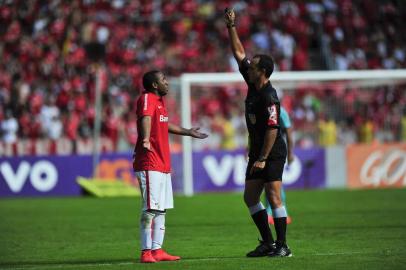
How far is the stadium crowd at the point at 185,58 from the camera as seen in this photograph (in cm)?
2872

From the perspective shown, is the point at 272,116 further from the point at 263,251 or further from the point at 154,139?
the point at 263,251

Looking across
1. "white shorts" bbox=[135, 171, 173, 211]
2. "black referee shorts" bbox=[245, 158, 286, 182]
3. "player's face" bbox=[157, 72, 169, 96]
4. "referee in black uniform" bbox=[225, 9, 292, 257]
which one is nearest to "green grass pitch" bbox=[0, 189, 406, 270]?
"referee in black uniform" bbox=[225, 9, 292, 257]

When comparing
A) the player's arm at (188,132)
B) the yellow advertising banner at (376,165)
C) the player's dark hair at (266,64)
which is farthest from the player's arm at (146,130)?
the yellow advertising banner at (376,165)

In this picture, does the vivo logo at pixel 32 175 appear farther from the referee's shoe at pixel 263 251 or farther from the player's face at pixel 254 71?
the player's face at pixel 254 71

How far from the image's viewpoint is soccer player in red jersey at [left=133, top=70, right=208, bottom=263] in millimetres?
10414

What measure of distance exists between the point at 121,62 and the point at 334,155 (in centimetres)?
916

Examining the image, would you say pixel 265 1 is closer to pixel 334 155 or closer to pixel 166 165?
pixel 334 155

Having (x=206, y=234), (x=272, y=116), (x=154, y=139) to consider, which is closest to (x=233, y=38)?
(x=272, y=116)

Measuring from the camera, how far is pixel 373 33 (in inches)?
1422

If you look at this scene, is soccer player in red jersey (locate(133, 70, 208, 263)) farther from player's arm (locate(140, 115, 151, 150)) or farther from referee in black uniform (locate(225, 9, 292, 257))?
referee in black uniform (locate(225, 9, 292, 257))

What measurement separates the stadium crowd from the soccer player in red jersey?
17.1 meters

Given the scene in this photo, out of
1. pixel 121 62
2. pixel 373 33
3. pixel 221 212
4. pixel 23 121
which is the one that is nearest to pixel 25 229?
pixel 221 212

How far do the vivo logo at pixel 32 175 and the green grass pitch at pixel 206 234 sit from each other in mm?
3108

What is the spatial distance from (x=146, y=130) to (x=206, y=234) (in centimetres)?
438
